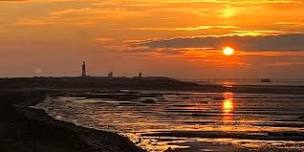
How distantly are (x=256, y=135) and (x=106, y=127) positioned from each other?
33.9ft

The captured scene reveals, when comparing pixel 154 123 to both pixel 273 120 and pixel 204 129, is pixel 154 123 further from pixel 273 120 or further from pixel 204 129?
pixel 273 120

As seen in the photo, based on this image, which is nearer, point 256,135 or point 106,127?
point 256,135

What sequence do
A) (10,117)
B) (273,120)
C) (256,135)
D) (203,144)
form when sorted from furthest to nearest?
(273,120) < (10,117) < (256,135) < (203,144)

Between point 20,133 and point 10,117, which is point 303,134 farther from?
point 10,117

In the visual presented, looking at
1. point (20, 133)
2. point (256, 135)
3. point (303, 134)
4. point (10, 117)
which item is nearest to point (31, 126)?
point (20, 133)

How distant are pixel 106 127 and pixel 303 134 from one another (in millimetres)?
12951

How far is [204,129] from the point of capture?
4081 centimetres

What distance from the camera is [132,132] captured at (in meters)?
37.6

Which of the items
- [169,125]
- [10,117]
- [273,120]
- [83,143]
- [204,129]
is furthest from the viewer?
[273,120]

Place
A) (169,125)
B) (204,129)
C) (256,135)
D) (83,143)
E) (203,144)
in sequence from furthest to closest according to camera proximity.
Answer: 1. (169,125)
2. (204,129)
3. (256,135)
4. (203,144)
5. (83,143)

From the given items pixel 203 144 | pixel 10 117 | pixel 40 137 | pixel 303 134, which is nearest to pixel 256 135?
pixel 303 134

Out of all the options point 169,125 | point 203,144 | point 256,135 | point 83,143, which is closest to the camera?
point 83,143

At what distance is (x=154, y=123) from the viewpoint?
44.9 m

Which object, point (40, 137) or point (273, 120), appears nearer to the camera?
point (40, 137)
